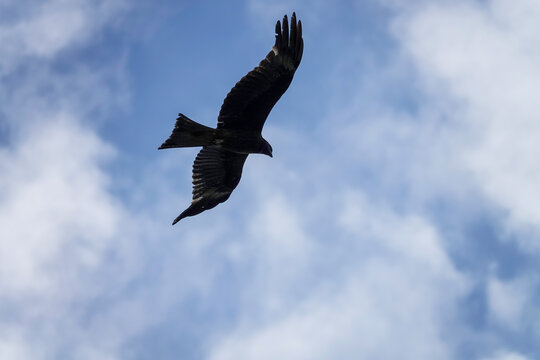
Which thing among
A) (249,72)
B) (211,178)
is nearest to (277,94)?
(249,72)

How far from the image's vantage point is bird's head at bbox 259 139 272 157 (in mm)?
12766

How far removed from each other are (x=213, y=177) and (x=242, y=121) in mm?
1733

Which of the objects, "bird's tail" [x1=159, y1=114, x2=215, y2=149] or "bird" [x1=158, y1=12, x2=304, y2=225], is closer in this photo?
"bird" [x1=158, y1=12, x2=304, y2=225]

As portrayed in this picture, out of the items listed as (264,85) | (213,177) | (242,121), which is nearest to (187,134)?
(242,121)

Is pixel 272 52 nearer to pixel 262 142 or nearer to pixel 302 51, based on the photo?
pixel 302 51

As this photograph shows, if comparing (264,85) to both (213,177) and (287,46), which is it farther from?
(213,177)

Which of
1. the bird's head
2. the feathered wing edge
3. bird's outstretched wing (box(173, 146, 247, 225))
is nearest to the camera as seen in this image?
the feathered wing edge

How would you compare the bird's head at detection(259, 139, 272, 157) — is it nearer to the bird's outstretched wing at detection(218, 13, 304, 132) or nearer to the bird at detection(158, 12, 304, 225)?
the bird at detection(158, 12, 304, 225)

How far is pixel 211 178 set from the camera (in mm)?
13742

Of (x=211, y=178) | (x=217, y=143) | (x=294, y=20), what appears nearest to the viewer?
(x=294, y=20)

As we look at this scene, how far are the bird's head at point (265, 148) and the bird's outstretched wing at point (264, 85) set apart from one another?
0.31 metres

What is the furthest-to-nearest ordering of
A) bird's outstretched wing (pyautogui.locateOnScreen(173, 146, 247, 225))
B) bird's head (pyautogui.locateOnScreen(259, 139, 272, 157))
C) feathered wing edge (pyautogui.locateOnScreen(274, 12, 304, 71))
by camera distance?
bird's outstretched wing (pyautogui.locateOnScreen(173, 146, 247, 225))
bird's head (pyautogui.locateOnScreen(259, 139, 272, 157))
feathered wing edge (pyautogui.locateOnScreen(274, 12, 304, 71))

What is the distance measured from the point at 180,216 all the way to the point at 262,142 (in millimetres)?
2047

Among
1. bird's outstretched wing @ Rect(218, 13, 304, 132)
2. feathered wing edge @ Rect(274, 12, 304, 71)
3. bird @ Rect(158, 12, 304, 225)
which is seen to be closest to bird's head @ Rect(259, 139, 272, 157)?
bird @ Rect(158, 12, 304, 225)
